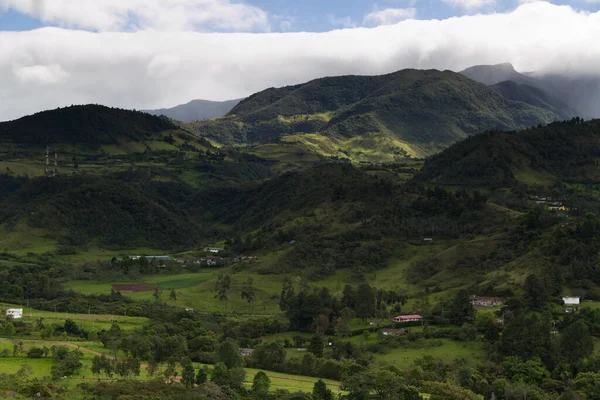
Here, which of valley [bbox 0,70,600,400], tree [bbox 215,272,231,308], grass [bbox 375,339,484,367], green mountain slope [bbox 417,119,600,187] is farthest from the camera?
green mountain slope [bbox 417,119,600,187]

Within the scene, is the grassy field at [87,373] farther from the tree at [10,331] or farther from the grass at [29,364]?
the tree at [10,331]

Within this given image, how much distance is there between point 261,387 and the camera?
2500 inches

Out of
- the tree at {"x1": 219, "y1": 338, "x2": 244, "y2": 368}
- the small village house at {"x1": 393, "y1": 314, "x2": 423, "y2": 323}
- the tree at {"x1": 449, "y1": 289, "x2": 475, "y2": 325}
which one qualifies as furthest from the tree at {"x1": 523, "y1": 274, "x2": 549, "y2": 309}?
the tree at {"x1": 219, "y1": 338, "x2": 244, "y2": 368}

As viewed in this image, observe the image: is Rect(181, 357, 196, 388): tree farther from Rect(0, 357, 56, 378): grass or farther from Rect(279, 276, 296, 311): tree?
Rect(279, 276, 296, 311): tree

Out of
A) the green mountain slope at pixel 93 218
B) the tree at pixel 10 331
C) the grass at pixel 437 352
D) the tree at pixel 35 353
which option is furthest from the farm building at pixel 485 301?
the green mountain slope at pixel 93 218

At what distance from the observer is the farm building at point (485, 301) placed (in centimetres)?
9569

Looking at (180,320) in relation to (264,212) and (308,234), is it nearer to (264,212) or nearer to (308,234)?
(308,234)

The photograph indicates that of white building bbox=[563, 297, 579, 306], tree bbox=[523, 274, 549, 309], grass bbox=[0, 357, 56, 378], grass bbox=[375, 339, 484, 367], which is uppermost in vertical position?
tree bbox=[523, 274, 549, 309]

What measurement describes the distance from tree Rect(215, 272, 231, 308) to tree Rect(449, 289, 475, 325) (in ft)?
130

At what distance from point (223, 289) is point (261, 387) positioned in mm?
55111

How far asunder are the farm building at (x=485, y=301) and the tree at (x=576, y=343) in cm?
1967

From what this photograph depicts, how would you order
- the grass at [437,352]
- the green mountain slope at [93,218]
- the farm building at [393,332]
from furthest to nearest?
the green mountain slope at [93,218]
the farm building at [393,332]
the grass at [437,352]

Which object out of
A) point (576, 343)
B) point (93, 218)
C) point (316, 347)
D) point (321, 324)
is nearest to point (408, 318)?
point (321, 324)

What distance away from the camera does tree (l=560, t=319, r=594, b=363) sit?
74.7 metres
